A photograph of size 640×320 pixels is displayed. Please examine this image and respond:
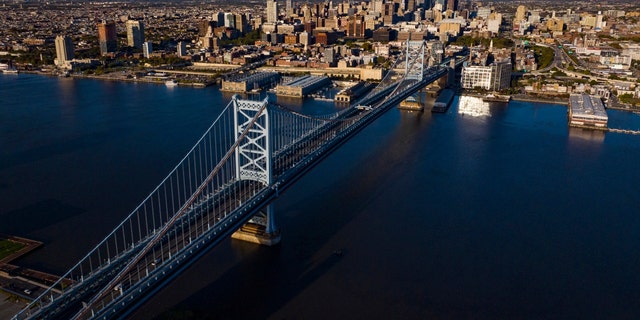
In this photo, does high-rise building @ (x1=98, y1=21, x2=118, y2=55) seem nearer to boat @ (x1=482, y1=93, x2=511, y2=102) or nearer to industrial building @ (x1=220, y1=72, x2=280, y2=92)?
industrial building @ (x1=220, y1=72, x2=280, y2=92)

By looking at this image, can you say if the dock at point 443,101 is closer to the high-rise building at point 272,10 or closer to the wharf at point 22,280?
the wharf at point 22,280

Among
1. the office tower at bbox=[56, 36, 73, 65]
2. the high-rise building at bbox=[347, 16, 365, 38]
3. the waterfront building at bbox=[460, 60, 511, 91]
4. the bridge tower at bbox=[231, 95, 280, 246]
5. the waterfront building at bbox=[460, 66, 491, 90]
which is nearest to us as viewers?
the bridge tower at bbox=[231, 95, 280, 246]

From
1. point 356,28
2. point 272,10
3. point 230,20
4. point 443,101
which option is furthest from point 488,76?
point 272,10

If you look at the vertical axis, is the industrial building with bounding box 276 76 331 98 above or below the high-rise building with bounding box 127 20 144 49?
below

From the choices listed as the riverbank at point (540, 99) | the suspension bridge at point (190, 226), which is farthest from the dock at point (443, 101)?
the suspension bridge at point (190, 226)

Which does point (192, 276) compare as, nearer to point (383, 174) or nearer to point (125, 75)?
point (383, 174)

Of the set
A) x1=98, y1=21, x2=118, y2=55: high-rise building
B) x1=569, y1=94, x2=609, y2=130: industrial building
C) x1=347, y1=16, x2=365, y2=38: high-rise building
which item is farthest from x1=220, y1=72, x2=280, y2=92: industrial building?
x1=347, y1=16, x2=365, y2=38: high-rise building
